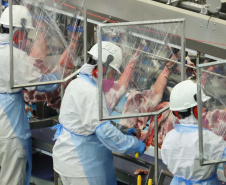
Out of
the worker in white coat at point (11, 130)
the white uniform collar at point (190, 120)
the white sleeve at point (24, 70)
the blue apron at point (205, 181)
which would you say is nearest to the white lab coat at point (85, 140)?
the white sleeve at point (24, 70)

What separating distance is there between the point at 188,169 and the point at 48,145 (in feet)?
6.37

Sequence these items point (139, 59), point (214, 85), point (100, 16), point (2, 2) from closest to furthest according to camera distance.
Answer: point (214, 85), point (139, 59), point (100, 16), point (2, 2)

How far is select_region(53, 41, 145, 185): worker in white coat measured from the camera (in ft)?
13.2

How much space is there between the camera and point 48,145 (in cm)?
514

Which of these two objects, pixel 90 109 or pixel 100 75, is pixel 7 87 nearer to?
pixel 90 109

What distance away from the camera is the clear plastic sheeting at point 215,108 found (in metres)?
3.31

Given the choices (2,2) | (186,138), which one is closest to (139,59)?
(186,138)

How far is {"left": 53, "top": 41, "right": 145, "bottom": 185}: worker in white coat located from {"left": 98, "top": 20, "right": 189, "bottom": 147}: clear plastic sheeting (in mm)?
61

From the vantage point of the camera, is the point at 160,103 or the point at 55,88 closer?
the point at 160,103

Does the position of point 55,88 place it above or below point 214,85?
below

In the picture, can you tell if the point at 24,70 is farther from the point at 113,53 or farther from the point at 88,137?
the point at 113,53

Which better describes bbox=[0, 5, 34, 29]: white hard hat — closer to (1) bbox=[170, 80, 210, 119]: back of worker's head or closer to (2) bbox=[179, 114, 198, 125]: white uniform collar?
(1) bbox=[170, 80, 210, 119]: back of worker's head

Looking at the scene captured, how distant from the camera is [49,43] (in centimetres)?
474

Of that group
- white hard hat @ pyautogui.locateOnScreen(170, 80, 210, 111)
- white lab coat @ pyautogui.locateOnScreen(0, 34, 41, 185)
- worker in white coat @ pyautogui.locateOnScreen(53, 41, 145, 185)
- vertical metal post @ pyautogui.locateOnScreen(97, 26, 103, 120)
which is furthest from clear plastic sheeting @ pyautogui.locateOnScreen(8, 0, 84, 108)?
white hard hat @ pyautogui.locateOnScreen(170, 80, 210, 111)
